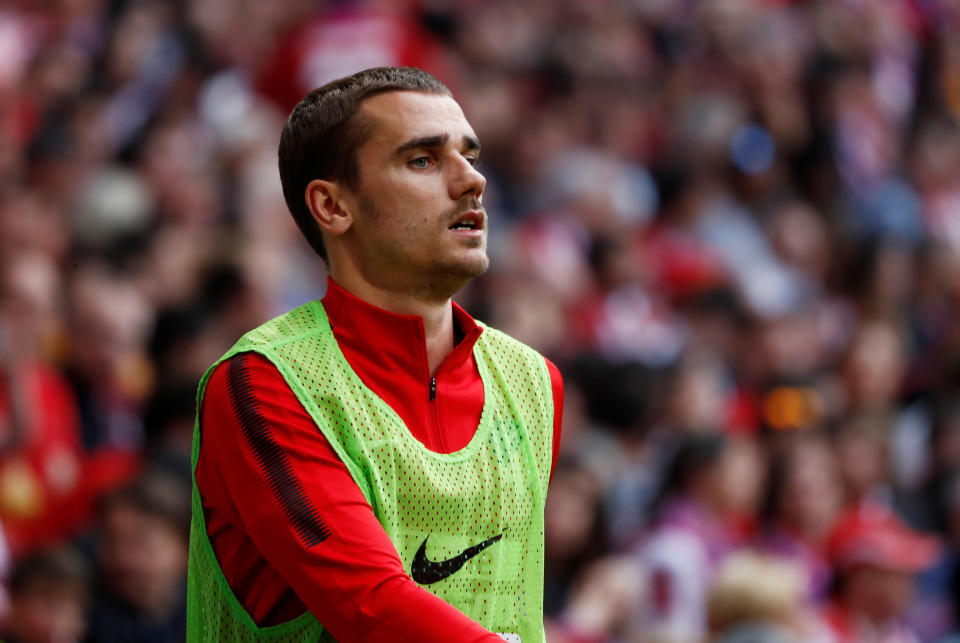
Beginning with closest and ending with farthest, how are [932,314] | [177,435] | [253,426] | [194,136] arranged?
[253,426] → [177,435] → [194,136] → [932,314]

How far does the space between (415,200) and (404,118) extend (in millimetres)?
140

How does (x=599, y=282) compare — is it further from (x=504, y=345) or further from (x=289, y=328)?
(x=289, y=328)

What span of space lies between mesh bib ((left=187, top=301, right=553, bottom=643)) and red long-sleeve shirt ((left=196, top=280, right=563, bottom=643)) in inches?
0.9

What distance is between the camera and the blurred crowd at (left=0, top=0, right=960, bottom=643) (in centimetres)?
487

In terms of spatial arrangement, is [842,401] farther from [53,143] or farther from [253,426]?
[253,426]

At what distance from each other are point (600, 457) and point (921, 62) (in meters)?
6.90

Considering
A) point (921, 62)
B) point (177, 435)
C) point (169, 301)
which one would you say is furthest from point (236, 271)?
point (921, 62)


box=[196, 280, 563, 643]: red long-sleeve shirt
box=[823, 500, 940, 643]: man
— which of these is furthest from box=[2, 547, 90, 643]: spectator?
box=[823, 500, 940, 643]: man

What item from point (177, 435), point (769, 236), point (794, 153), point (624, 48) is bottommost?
point (177, 435)

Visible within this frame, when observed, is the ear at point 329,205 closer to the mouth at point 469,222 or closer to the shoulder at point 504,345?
the mouth at point 469,222

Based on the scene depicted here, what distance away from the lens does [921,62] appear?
37.1 feet

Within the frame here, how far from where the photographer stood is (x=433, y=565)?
2.28 m

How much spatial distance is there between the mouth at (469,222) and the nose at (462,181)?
3 cm

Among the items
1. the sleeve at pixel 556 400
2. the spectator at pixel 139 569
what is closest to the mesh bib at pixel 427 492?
the sleeve at pixel 556 400
